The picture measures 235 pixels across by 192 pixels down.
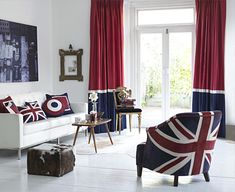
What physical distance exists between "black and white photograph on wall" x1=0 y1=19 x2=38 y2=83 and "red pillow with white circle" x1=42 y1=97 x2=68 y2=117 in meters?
0.73

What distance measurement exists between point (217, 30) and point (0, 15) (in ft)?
12.9

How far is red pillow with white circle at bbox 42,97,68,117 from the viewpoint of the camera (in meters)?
7.11

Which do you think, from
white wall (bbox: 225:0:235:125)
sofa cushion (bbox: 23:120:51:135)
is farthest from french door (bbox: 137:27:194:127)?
sofa cushion (bbox: 23:120:51:135)

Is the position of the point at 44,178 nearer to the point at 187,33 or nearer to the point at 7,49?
the point at 7,49

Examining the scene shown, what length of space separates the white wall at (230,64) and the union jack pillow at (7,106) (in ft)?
13.1

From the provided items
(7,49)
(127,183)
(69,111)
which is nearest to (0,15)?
(7,49)

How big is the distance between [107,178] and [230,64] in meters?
3.99

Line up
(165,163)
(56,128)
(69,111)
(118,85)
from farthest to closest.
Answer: (118,85) → (69,111) → (56,128) → (165,163)

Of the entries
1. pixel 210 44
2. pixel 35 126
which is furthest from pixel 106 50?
pixel 35 126

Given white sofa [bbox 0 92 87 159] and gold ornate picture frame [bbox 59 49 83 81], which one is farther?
gold ornate picture frame [bbox 59 49 83 81]

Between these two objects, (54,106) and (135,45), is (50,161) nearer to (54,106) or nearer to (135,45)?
(54,106)

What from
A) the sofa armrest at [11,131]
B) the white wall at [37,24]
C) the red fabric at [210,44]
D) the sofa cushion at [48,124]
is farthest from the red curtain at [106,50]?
the sofa armrest at [11,131]

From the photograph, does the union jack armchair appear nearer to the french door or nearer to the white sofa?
the white sofa

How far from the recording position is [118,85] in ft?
27.4
